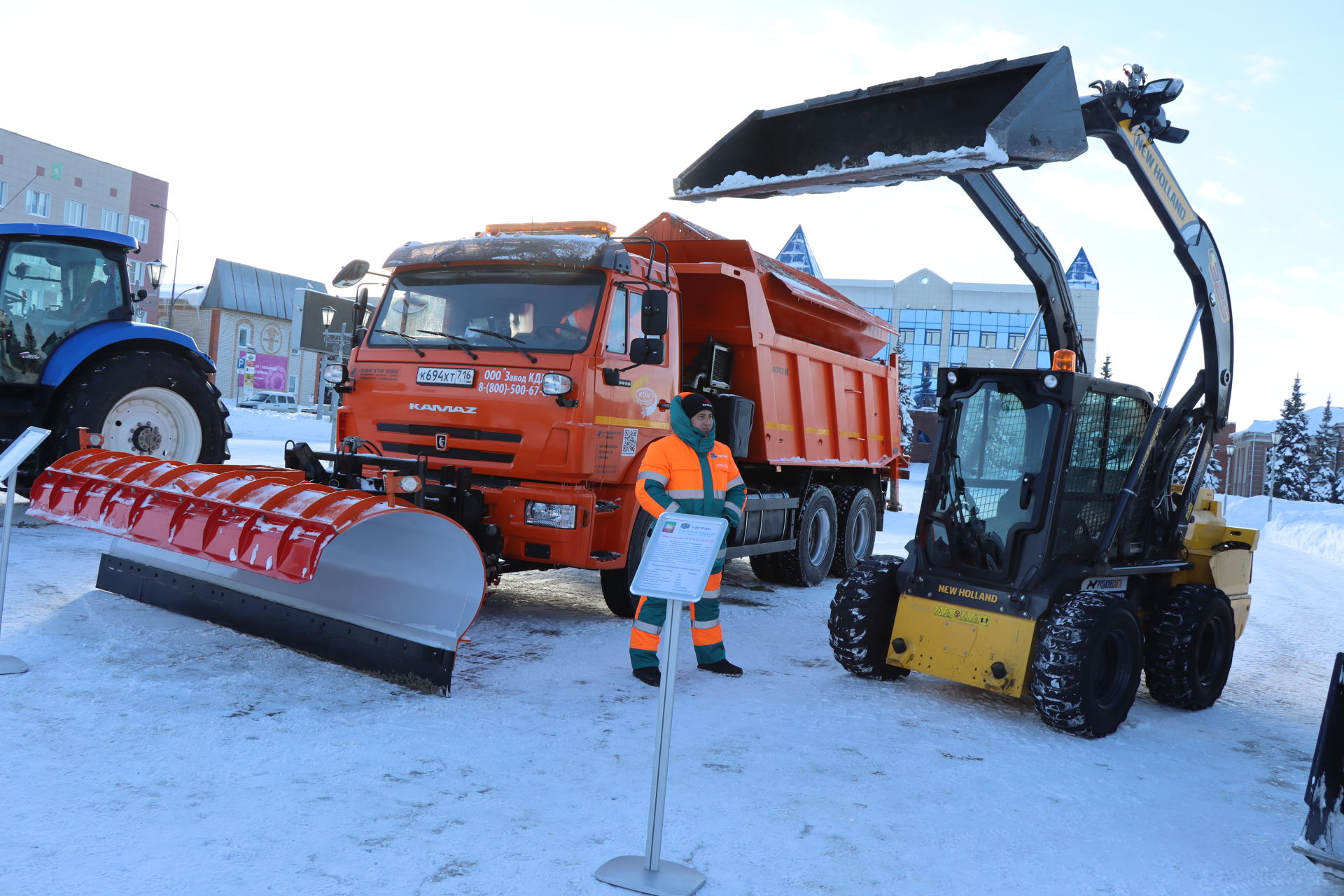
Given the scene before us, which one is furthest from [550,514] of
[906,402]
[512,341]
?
[906,402]

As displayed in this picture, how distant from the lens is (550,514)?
6.26 metres

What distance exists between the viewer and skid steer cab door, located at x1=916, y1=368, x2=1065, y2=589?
5219 millimetres

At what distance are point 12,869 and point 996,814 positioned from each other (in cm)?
320

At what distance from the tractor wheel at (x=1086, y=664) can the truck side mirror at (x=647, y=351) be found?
2791 mm

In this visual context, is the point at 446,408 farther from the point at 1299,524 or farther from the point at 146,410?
the point at 1299,524

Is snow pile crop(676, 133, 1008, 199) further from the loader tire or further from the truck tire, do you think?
the truck tire

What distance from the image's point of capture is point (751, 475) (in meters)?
8.55

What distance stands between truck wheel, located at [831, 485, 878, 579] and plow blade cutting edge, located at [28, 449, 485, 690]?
5697mm

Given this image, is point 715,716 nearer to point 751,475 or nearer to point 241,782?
point 241,782

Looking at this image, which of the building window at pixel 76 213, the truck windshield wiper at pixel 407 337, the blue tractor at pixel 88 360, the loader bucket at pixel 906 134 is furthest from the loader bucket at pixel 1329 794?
the building window at pixel 76 213

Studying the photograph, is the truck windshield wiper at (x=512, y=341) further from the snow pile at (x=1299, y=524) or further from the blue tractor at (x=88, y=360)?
the snow pile at (x=1299, y=524)

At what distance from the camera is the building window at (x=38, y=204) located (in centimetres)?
3656

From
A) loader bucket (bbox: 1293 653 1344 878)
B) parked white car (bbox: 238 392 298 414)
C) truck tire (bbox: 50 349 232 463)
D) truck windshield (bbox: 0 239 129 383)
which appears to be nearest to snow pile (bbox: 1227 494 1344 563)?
loader bucket (bbox: 1293 653 1344 878)

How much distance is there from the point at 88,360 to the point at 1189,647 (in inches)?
321
